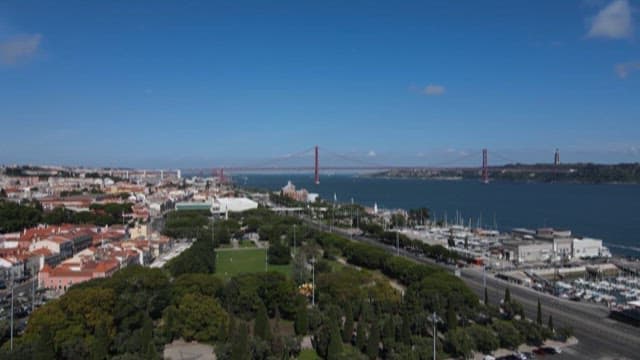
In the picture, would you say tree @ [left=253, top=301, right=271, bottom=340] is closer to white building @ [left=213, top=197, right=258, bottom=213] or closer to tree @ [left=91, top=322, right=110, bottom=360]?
tree @ [left=91, top=322, right=110, bottom=360]

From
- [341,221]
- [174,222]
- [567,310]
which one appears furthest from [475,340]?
[341,221]

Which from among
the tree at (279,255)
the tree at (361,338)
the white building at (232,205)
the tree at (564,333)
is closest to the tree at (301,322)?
the tree at (361,338)

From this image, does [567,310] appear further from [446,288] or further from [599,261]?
[599,261]

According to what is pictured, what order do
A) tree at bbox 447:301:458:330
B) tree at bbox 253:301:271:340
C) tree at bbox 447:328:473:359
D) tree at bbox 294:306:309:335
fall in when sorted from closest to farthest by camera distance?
1. tree at bbox 447:328:473:359
2. tree at bbox 253:301:271:340
3. tree at bbox 447:301:458:330
4. tree at bbox 294:306:309:335

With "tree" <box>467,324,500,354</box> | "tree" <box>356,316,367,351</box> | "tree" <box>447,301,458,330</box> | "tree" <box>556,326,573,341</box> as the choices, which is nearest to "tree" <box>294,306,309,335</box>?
"tree" <box>356,316,367,351</box>

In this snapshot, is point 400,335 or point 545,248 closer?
point 400,335

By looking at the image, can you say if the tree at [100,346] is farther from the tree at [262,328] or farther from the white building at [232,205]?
the white building at [232,205]
